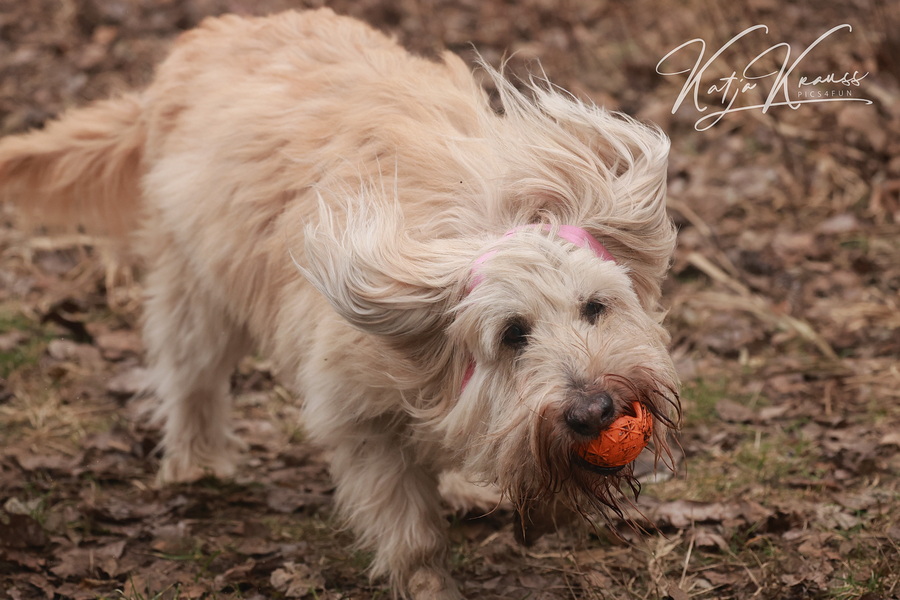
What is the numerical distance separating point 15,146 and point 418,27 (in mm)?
4768

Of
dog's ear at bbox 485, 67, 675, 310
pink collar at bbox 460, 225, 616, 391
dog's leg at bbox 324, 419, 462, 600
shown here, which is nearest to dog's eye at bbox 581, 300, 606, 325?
pink collar at bbox 460, 225, 616, 391

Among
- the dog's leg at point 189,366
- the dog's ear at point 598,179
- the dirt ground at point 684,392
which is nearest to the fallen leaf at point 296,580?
the dirt ground at point 684,392

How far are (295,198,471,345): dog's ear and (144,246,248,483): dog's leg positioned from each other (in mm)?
1338

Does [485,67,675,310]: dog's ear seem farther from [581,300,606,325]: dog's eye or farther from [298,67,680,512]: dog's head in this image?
[581,300,606,325]: dog's eye

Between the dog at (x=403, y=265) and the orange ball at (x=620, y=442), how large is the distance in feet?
0.11

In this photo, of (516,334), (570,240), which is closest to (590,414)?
(516,334)

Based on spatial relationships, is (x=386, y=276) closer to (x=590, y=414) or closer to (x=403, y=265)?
(x=403, y=265)

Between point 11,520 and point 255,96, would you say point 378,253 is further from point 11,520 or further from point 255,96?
point 11,520

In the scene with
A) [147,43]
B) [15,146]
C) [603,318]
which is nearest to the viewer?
[603,318]

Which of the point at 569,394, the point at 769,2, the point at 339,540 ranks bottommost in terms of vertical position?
the point at 339,540

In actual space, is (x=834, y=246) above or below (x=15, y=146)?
below

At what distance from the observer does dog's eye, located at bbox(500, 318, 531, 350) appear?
295 centimetres

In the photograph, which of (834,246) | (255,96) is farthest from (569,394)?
(834,246)

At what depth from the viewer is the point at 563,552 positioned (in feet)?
12.8
